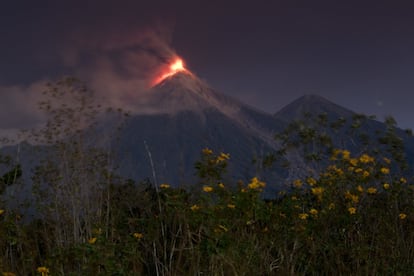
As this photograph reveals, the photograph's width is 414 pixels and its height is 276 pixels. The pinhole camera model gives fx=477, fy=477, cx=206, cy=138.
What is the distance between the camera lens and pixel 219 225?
4.20 meters

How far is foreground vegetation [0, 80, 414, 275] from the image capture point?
4.25 meters

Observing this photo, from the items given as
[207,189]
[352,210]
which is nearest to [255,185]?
[207,189]

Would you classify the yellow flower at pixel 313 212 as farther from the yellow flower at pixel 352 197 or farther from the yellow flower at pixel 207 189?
the yellow flower at pixel 207 189

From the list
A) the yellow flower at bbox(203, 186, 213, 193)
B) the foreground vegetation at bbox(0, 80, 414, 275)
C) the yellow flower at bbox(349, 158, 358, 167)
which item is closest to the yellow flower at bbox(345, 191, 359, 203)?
the foreground vegetation at bbox(0, 80, 414, 275)

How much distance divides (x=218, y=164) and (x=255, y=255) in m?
0.95

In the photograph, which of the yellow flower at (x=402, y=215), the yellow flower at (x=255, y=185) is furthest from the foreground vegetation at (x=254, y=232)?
the yellow flower at (x=402, y=215)

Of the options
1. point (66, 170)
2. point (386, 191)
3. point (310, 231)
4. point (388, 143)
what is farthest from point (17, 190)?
point (388, 143)

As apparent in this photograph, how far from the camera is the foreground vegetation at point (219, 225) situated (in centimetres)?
425

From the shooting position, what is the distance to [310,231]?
5297 millimetres

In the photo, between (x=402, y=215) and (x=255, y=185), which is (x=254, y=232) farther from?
(x=402, y=215)

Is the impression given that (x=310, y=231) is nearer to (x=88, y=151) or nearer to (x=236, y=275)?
(x=236, y=275)

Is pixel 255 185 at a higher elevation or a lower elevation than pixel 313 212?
higher

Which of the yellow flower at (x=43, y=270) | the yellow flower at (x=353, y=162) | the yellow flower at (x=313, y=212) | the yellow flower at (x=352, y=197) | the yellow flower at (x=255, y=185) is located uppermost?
the yellow flower at (x=353, y=162)

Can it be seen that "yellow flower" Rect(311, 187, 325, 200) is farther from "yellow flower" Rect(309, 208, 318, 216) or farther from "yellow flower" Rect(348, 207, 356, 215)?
"yellow flower" Rect(348, 207, 356, 215)
